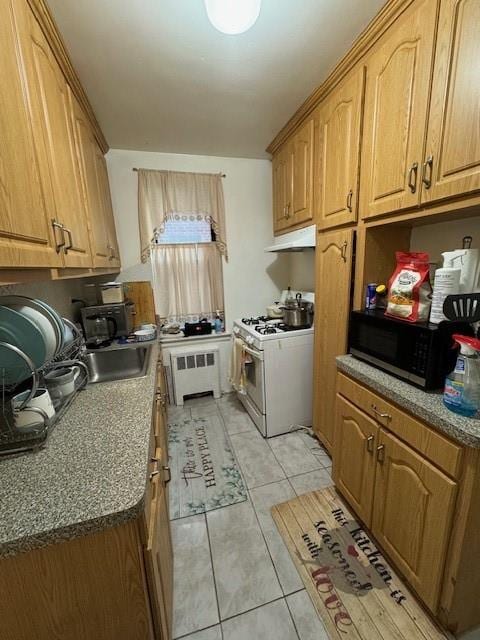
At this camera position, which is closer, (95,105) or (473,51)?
(473,51)

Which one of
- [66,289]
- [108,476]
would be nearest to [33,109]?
[108,476]

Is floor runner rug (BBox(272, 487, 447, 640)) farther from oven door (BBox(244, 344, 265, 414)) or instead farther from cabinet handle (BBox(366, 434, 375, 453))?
oven door (BBox(244, 344, 265, 414))

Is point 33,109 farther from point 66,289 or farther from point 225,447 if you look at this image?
point 225,447

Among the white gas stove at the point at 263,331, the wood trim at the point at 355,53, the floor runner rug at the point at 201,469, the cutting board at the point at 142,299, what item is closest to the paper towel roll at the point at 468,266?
the wood trim at the point at 355,53

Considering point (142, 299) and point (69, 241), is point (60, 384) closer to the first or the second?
point (69, 241)

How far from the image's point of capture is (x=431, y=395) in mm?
1042

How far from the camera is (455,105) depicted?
0.95 meters

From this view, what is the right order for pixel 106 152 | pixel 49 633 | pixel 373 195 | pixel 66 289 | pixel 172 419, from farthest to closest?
pixel 172 419 < pixel 106 152 < pixel 66 289 < pixel 373 195 < pixel 49 633

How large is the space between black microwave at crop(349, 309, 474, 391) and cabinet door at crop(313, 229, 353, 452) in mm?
250

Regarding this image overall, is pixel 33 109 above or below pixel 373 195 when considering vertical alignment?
above

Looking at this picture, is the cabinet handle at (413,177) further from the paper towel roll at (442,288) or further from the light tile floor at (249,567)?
the light tile floor at (249,567)

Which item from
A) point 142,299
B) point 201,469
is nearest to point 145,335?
point 142,299

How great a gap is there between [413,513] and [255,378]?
134 cm

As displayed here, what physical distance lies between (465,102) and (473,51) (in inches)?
5.7
